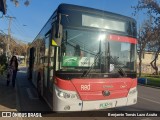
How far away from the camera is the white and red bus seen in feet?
25.1

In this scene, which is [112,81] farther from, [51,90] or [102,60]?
[51,90]

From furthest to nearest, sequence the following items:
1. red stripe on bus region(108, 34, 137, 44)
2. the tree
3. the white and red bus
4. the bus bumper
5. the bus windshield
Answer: the tree
red stripe on bus region(108, 34, 137, 44)
the bus windshield
the white and red bus
the bus bumper

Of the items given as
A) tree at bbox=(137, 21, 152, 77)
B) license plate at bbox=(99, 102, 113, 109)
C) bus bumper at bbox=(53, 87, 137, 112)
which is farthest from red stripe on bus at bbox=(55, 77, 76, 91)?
tree at bbox=(137, 21, 152, 77)

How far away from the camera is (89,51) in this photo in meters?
8.01

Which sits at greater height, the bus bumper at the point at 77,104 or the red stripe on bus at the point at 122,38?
the red stripe on bus at the point at 122,38

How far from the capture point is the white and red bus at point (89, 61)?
25.1 feet

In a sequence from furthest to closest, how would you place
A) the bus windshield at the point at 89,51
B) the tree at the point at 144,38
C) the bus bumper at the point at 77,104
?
the tree at the point at 144,38 < the bus windshield at the point at 89,51 < the bus bumper at the point at 77,104

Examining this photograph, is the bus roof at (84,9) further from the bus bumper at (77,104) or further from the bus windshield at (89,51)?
the bus bumper at (77,104)

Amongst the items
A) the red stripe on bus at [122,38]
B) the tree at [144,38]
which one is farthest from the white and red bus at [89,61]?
the tree at [144,38]

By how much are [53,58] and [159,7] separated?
2811 centimetres

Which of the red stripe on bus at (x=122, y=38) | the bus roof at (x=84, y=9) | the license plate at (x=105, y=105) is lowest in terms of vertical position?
the license plate at (x=105, y=105)

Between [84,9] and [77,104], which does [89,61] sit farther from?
[84,9]

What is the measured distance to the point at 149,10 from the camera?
1369 inches

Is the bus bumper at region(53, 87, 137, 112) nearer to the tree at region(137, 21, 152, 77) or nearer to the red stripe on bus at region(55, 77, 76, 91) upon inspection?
the red stripe on bus at region(55, 77, 76, 91)
